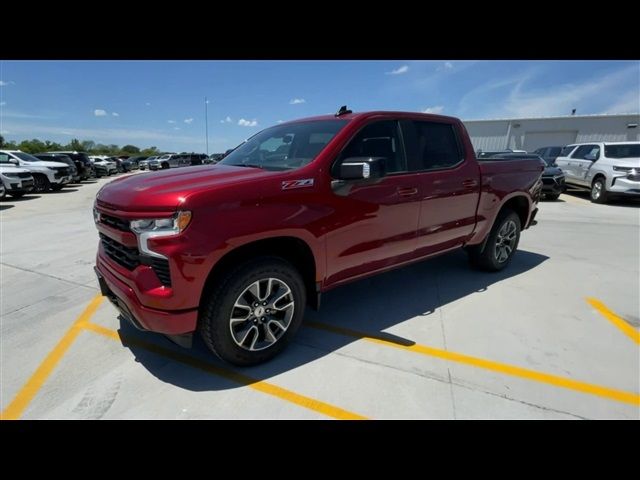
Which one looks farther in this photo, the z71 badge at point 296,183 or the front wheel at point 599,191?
the front wheel at point 599,191

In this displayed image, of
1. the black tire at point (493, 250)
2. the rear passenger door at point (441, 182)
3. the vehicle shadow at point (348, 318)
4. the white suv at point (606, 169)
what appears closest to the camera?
the vehicle shadow at point (348, 318)

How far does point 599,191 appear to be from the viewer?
38.7ft

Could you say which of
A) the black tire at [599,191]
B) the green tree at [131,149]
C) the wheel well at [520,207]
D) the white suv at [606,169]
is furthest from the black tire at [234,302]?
the green tree at [131,149]

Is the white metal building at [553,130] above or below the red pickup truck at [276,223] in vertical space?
above

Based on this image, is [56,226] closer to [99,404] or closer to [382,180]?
[99,404]

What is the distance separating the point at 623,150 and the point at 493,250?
35.1 ft

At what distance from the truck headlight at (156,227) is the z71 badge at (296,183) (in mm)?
723

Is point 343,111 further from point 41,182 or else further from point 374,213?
point 41,182

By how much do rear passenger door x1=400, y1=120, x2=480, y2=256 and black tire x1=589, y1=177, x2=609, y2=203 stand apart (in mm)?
10550

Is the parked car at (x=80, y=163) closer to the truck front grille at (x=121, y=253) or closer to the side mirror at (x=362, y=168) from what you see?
the truck front grille at (x=121, y=253)

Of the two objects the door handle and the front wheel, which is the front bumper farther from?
the front wheel

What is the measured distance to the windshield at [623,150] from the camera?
11.3 m
